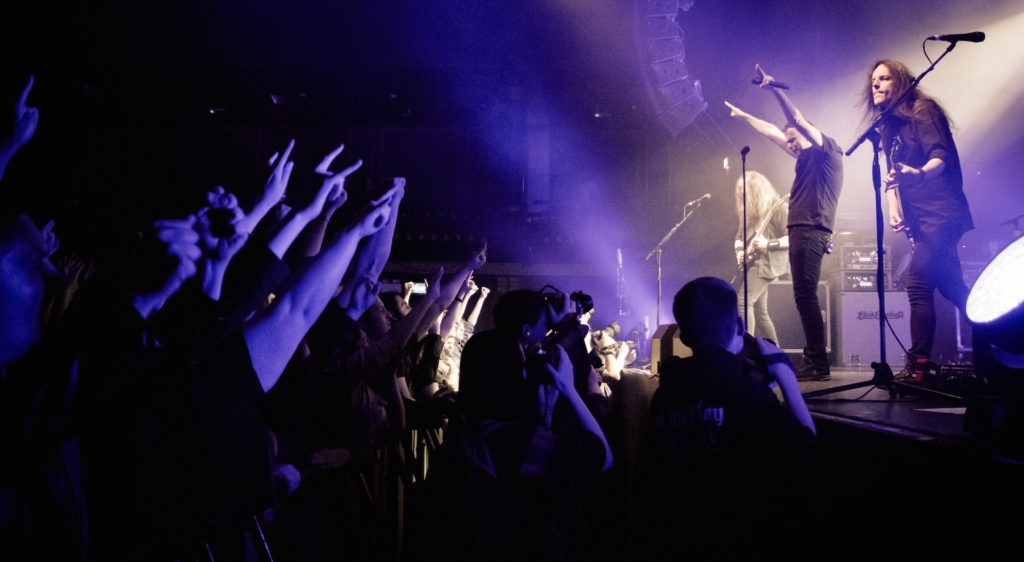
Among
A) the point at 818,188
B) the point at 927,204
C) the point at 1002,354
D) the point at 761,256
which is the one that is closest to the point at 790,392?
the point at 1002,354

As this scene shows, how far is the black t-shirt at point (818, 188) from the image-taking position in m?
3.54

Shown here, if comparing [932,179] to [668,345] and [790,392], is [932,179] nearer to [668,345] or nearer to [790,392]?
[668,345]

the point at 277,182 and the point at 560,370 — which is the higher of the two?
the point at 277,182

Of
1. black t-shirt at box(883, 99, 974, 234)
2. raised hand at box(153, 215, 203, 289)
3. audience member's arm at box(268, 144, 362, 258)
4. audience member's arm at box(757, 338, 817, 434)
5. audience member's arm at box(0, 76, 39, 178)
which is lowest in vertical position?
audience member's arm at box(757, 338, 817, 434)

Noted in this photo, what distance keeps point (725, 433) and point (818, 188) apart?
2574 mm

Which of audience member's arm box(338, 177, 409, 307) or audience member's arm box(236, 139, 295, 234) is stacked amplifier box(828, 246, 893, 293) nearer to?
audience member's arm box(338, 177, 409, 307)

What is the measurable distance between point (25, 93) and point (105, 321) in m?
0.81

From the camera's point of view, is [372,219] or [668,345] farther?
[668,345]

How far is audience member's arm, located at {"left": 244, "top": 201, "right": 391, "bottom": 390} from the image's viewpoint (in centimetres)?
108

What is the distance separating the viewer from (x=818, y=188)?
11.7 ft

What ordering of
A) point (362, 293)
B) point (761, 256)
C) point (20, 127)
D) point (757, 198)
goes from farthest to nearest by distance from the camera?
point (757, 198), point (761, 256), point (362, 293), point (20, 127)

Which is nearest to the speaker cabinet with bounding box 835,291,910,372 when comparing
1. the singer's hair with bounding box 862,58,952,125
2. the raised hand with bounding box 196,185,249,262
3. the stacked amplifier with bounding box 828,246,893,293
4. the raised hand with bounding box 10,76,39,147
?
the stacked amplifier with bounding box 828,246,893,293

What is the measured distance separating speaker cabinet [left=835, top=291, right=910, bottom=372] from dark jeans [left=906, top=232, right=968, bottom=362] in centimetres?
326

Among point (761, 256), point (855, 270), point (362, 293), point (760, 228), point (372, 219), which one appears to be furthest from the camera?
point (855, 270)
